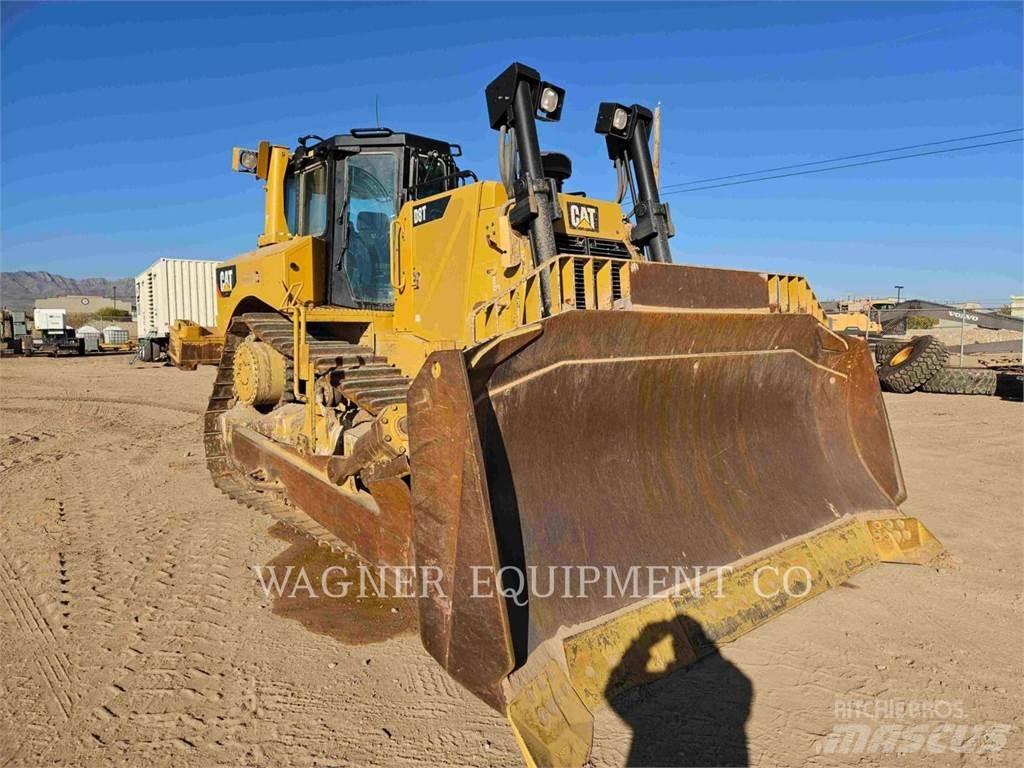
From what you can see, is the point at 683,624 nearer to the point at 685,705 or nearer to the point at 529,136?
the point at 685,705

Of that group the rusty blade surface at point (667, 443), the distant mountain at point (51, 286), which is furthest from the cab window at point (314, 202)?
the distant mountain at point (51, 286)

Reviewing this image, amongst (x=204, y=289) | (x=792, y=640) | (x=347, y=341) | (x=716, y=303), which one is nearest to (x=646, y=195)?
(x=716, y=303)

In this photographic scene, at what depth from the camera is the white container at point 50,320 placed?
30.4 metres

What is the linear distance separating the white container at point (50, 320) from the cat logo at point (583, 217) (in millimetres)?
33248

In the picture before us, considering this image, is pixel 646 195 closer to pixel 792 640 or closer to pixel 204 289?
pixel 792 640

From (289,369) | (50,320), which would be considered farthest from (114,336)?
(289,369)

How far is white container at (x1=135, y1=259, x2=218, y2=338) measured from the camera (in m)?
26.2

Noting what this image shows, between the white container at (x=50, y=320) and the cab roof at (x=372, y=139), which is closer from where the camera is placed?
the cab roof at (x=372, y=139)

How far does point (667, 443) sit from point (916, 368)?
1223 cm

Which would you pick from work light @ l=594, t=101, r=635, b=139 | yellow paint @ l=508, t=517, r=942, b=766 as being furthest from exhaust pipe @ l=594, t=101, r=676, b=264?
yellow paint @ l=508, t=517, r=942, b=766

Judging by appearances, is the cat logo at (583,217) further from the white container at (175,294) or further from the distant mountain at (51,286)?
the distant mountain at (51,286)

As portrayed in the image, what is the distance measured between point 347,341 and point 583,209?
2.16 meters

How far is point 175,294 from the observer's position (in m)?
26.3

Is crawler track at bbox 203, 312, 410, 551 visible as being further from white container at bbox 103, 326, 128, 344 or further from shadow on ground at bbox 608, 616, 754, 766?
white container at bbox 103, 326, 128, 344
